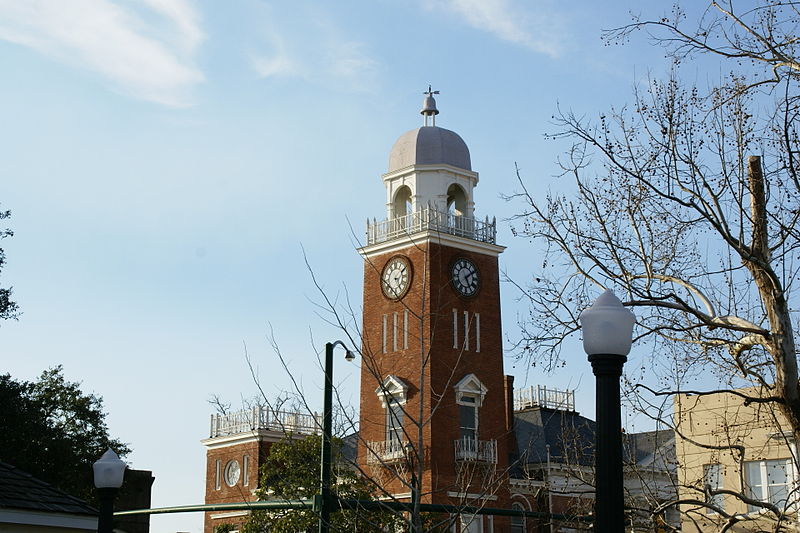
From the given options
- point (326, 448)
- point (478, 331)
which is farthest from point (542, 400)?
point (326, 448)

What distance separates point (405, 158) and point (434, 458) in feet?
43.4

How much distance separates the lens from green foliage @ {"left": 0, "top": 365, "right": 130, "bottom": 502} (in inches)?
1543

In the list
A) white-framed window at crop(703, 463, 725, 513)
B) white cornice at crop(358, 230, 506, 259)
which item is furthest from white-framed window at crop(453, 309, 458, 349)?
white-framed window at crop(703, 463, 725, 513)

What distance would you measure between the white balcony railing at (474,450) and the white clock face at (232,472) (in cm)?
1510

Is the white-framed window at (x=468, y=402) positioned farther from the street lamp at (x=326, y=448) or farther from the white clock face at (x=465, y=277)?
the street lamp at (x=326, y=448)

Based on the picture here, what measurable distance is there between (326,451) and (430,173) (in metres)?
35.9

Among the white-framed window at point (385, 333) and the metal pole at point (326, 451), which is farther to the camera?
→ the white-framed window at point (385, 333)

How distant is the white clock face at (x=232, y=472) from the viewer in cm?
5690

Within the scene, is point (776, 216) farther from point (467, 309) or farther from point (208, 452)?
point (208, 452)

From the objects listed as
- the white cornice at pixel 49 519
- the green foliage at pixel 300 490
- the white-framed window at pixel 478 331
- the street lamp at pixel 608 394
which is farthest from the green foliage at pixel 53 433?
the street lamp at pixel 608 394

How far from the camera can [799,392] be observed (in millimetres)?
12688

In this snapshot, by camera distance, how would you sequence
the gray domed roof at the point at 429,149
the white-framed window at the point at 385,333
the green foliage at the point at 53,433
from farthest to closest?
the gray domed roof at the point at 429,149, the white-framed window at the point at 385,333, the green foliage at the point at 53,433

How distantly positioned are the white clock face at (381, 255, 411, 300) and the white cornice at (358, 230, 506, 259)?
1.86 feet

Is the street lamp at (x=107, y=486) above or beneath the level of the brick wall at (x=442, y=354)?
beneath
